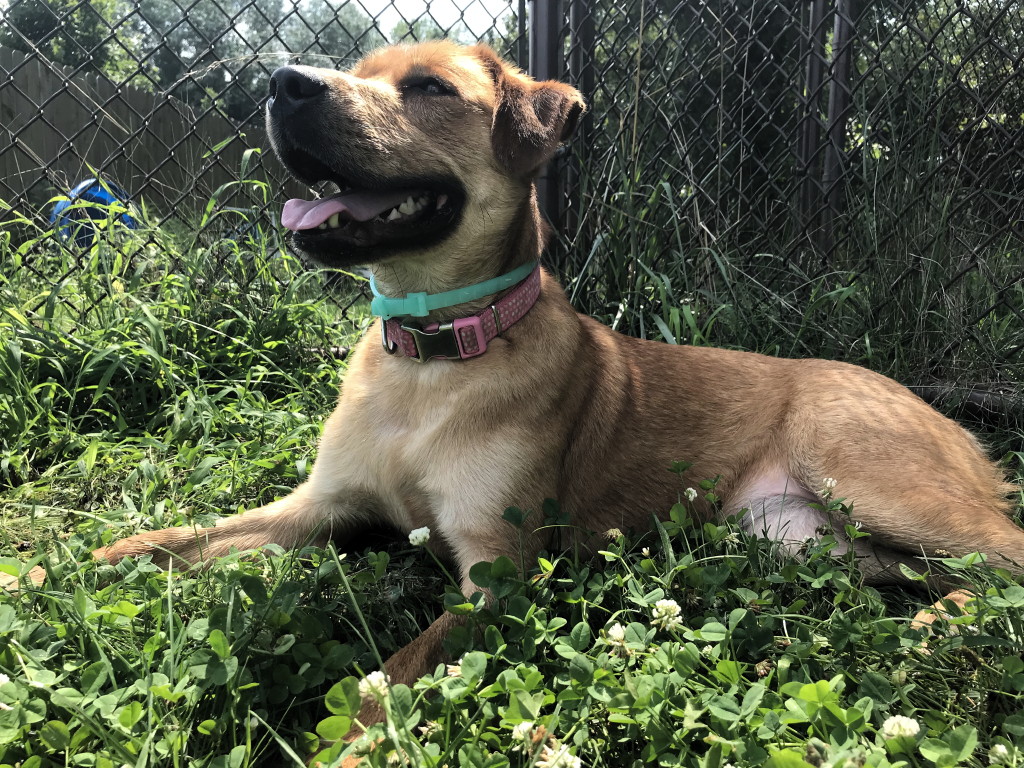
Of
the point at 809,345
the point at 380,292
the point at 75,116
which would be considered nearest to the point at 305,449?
the point at 380,292

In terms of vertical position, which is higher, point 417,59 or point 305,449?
point 417,59

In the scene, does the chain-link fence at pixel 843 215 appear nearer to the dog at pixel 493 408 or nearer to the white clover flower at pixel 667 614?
the dog at pixel 493 408

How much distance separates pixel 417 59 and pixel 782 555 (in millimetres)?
1960

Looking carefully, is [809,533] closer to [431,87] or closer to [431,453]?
[431,453]

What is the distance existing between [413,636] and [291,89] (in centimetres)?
154

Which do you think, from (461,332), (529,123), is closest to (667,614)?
(461,332)

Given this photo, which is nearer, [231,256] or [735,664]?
[735,664]

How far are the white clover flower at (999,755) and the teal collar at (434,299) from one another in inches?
64.4

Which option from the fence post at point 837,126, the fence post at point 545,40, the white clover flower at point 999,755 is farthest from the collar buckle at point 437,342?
the fence post at point 837,126

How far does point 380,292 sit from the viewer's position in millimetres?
2367

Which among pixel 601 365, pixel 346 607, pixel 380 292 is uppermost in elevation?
pixel 380 292

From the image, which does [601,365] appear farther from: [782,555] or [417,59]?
[417,59]

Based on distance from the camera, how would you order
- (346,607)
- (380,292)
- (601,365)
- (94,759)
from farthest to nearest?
(601,365) < (380,292) < (346,607) < (94,759)

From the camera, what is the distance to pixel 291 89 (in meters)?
2.07
